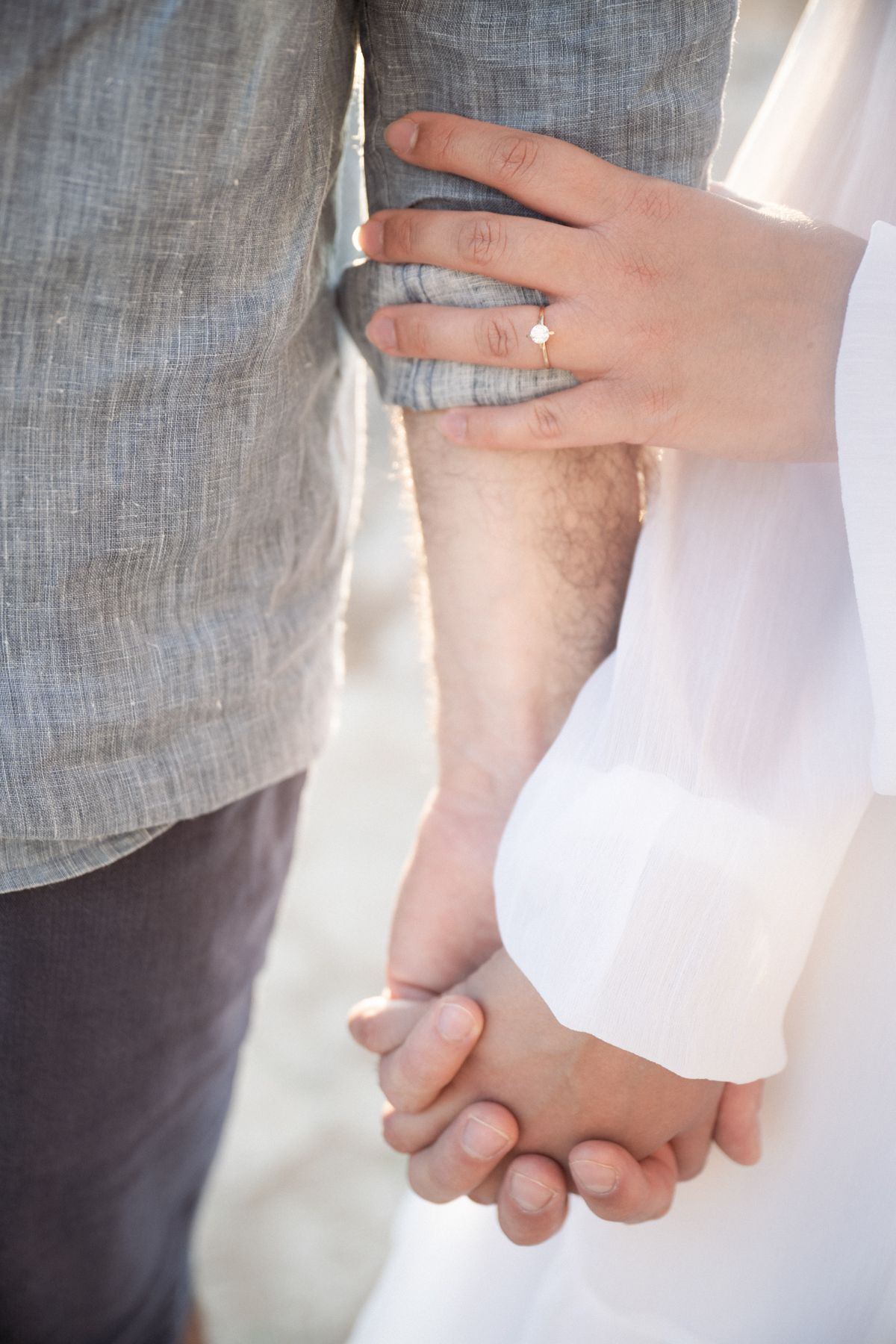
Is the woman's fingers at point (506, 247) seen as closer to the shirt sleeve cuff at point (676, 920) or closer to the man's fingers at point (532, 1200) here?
the shirt sleeve cuff at point (676, 920)

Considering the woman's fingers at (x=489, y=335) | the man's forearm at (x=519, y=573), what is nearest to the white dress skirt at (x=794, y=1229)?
the man's forearm at (x=519, y=573)

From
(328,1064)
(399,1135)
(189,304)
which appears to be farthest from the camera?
(328,1064)

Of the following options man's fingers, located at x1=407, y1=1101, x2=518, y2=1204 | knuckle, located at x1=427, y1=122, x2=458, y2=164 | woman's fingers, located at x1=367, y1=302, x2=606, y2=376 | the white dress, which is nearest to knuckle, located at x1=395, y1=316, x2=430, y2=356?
woman's fingers, located at x1=367, y1=302, x2=606, y2=376

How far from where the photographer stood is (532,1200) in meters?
0.74

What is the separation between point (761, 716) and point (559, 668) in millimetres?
173

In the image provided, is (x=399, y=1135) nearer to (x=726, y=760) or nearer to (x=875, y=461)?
(x=726, y=760)

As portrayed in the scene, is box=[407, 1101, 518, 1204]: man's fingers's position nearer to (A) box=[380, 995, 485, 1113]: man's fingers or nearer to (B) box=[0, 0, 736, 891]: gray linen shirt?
(A) box=[380, 995, 485, 1113]: man's fingers

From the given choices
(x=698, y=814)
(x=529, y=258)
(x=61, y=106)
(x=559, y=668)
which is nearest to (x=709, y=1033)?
(x=698, y=814)

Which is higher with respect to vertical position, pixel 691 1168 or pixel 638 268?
pixel 638 268

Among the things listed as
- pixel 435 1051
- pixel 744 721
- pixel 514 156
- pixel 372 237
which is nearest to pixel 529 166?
pixel 514 156

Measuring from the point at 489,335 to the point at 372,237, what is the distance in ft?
0.39

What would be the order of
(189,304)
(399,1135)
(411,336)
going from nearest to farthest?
(189,304) → (411,336) → (399,1135)

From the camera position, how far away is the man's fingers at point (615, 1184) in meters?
0.71

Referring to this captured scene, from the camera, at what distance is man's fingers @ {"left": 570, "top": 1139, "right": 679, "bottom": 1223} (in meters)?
0.71
